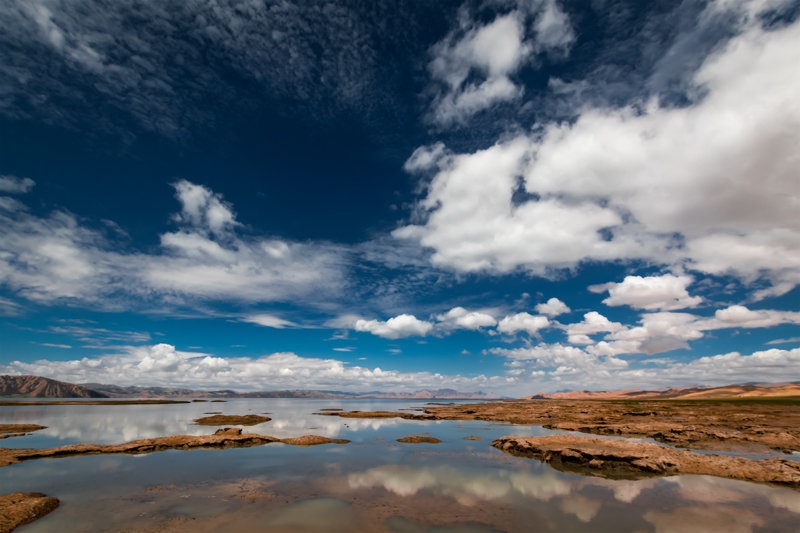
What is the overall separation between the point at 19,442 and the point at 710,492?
69.7 meters

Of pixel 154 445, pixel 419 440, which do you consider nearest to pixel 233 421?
pixel 154 445

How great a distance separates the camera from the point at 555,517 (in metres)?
20.1

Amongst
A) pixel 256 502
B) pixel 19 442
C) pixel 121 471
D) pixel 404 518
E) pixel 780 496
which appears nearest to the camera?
pixel 404 518

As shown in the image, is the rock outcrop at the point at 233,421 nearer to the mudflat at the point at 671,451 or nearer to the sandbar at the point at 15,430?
the sandbar at the point at 15,430

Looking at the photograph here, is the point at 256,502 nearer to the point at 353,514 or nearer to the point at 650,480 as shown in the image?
the point at 353,514

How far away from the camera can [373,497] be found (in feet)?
77.5

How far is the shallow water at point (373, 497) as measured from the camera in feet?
Answer: 61.9

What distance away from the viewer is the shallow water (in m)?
18.9

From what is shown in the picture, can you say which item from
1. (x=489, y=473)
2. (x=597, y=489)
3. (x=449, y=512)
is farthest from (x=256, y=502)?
(x=597, y=489)

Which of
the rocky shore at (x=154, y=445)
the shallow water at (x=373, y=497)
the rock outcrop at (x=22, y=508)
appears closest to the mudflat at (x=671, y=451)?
the shallow water at (x=373, y=497)

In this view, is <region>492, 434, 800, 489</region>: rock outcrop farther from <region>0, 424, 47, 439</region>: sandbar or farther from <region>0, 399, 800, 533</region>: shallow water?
<region>0, 424, 47, 439</region>: sandbar

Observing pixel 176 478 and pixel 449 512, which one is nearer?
pixel 449 512

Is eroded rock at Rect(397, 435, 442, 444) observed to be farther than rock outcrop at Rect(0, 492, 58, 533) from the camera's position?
Yes

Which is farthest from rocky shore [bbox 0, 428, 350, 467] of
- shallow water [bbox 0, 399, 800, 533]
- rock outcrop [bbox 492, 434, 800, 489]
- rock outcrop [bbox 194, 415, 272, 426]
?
rock outcrop [bbox 492, 434, 800, 489]
